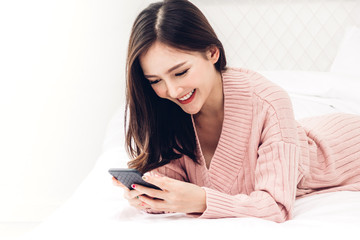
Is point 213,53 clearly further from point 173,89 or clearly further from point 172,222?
point 172,222

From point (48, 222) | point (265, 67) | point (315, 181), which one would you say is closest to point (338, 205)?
point (315, 181)

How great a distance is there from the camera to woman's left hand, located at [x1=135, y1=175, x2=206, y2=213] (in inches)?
42.7

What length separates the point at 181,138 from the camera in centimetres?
137

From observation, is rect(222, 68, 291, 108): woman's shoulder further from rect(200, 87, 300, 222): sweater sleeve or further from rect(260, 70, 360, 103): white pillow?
rect(260, 70, 360, 103): white pillow

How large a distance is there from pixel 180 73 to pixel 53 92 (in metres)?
1.78

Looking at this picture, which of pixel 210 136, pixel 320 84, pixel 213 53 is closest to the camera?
pixel 213 53

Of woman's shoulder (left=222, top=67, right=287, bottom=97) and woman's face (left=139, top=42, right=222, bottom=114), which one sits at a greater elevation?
woman's face (left=139, top=42, right=222, bottom=114)

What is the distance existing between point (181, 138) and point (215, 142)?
0.11 m

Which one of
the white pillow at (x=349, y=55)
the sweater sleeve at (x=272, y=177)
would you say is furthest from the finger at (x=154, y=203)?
the white pillow at (x=349, y=55)

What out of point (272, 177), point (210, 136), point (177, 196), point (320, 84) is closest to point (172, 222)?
point (177, 196)

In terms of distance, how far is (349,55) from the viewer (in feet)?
8.42

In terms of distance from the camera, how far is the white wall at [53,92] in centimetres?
275

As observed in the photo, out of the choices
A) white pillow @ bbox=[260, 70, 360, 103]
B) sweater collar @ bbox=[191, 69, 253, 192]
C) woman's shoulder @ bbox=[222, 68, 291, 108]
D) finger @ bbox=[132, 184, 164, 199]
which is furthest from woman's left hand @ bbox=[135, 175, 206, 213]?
Result: white pillow @ bbox=[260, 70, 360, 103]

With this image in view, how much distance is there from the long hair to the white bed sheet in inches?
6.6
